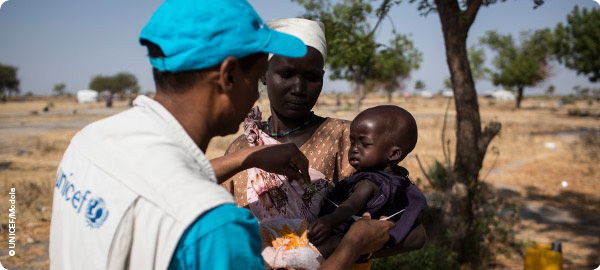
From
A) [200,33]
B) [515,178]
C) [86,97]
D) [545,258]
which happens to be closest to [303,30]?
[200,33]

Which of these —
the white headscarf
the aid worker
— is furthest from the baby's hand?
the white headscarf

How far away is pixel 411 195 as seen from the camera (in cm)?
216

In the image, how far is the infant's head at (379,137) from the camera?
2.29 meters

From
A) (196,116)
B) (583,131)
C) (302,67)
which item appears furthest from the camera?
(583,131)

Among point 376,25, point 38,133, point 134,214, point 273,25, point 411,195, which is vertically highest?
point 376,25

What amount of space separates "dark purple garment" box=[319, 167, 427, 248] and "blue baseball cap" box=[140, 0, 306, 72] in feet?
3.85

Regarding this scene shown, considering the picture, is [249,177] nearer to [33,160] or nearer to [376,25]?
[376,25]

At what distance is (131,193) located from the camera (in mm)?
981

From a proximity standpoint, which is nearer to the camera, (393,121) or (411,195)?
(411,195)

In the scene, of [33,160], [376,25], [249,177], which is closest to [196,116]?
[249,177]

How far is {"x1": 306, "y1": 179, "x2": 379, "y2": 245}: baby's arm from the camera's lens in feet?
5.83

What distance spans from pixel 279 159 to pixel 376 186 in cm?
55

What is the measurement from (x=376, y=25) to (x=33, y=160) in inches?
485

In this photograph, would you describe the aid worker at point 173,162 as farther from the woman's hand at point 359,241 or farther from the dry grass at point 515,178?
the dry grass at point 515,178
